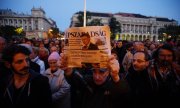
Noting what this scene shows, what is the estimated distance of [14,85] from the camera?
318 centimetres

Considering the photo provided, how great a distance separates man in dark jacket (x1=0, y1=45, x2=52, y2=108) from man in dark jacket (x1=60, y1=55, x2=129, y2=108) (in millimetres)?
507

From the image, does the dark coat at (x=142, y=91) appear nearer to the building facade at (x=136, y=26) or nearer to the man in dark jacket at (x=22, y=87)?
the man in dark jacket at (x=22, y=87)

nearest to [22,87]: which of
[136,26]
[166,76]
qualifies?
[166,76]

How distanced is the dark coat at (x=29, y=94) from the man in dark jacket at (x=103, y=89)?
1.66 ft

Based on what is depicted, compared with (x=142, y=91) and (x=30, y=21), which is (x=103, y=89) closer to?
(x=142, y=91)

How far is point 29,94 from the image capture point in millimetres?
3074

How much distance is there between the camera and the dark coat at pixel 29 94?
10.0 ft

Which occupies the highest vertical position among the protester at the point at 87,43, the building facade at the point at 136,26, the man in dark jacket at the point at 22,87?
the building facade at the point at 136,26

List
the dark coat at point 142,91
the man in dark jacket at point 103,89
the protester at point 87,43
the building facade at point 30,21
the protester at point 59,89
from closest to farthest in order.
→ 1. the man in dark jacket at point 103,89
2. the protester at point 87,43
3. the dark coat at point 142,91
4. the protester at point 59,89
5. the building facade at point 30,21

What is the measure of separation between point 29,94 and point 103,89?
0.88m

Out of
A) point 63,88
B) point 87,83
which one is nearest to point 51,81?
point 63,88

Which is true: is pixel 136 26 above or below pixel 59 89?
above

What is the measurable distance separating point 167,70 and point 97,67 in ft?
4.06

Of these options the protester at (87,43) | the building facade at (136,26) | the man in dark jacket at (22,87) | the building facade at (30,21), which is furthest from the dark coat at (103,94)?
the building facade at (136,26)
